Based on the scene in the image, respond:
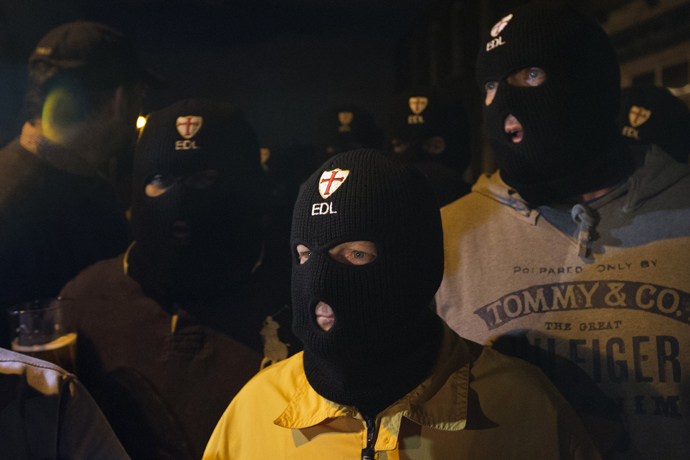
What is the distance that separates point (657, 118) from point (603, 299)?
1.39 meters

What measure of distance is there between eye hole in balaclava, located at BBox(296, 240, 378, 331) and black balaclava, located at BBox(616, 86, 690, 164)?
4.91 ft

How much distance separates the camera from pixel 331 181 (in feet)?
3.85

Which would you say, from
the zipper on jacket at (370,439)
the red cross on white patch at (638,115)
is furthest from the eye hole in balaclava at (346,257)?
the red cross on white patch at (638,115)

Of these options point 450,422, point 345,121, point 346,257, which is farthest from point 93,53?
point 450,422

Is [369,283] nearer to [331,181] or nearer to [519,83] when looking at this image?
[331,181]

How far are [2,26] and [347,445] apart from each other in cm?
169

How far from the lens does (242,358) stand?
1.81m

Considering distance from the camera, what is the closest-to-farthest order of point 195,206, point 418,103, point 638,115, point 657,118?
point 195,206 < point 418,103 < point 657,118 < point 638,115

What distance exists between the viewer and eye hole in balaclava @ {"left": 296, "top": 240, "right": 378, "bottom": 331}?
1155 mm

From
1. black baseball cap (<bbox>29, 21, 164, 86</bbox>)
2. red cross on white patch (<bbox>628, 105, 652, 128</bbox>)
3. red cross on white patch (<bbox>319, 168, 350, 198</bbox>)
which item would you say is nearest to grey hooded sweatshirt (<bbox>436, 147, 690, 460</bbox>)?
red cross on white patch (<bbox>319, 168, 350, 198</bbox>)

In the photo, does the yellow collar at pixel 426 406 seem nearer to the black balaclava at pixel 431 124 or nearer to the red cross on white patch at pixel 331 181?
the red cross on white patch at pixel 331 181

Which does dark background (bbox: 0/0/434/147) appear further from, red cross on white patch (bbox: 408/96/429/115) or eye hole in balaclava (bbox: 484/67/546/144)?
eye hole in balaclava (bbox: 484/67/546/144)

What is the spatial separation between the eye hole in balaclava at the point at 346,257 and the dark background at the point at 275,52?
0.82 m

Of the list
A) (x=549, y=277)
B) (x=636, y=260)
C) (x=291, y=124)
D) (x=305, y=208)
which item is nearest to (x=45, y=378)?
(x=305, y=208)
